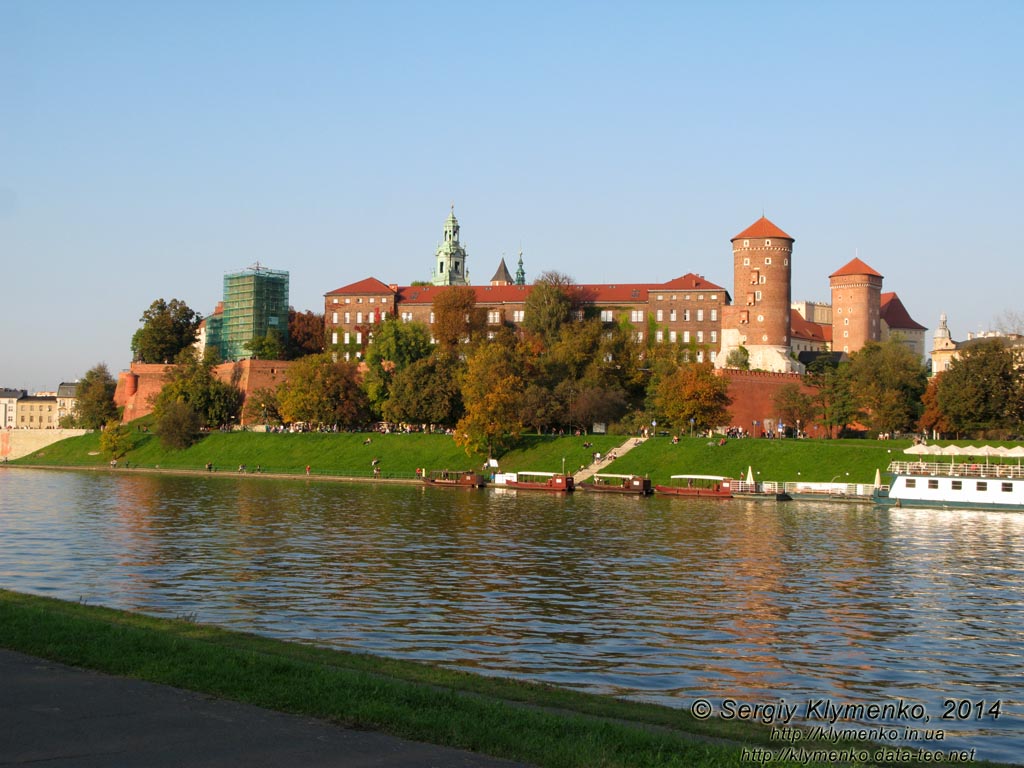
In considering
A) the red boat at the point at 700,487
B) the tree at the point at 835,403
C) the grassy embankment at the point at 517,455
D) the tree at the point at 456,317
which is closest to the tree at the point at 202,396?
the grassy embankment at the point at 517,455

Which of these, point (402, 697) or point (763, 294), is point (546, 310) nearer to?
point (763, 294)

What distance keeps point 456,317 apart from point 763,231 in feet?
94.8

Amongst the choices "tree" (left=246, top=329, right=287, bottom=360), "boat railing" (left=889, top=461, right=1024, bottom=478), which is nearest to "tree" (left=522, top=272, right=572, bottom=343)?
"tree" (left=246, top=329, right=287, bottom=360)

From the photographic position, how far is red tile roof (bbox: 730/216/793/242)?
99.0m

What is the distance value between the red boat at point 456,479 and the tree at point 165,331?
52556mm

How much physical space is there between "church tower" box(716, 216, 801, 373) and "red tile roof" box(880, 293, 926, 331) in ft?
111

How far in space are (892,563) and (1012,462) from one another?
109 ft

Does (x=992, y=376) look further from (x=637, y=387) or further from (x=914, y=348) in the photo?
(x=914, y=348)

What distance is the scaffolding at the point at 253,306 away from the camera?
115 m

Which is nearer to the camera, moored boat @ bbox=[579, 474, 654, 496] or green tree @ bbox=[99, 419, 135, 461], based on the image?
moored boat @ bbox=[579, 474, 654, 496]

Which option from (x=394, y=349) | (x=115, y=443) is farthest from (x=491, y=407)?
(x=115, y=443)

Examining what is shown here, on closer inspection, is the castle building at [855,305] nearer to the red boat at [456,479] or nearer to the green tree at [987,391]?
the green tree at [987,391]

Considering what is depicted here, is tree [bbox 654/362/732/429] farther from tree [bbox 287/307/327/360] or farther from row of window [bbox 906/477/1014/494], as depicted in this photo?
tree [bbox 287/307/327/360]

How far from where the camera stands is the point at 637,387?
90.2 metres
